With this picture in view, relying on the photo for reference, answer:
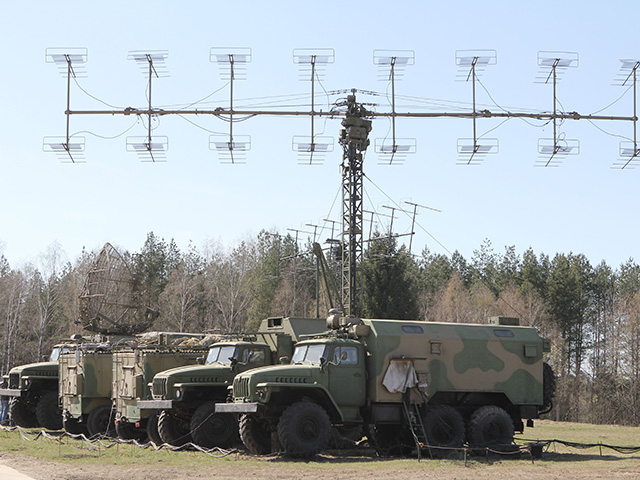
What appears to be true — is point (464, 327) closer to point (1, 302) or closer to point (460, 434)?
point (460, 434)

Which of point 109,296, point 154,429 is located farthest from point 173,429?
point 109,296

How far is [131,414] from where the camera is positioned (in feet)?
74.6

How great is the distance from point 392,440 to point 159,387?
5476 mm

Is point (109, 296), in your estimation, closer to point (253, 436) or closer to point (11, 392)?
point (11, 392)

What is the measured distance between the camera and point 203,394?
20.7m

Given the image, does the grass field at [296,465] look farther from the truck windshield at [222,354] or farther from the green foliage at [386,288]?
the green foliage at [386,288]

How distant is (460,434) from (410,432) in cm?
107

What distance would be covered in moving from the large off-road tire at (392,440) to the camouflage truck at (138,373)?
5.73m

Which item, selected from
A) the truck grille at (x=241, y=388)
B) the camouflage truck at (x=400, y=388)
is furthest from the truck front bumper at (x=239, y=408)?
the truck grille at (x=241, y=388)

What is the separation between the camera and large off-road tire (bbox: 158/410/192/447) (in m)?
20.6

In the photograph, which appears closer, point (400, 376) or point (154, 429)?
point (400, 376)

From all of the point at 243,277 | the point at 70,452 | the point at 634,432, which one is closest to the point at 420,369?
the point at 70,452

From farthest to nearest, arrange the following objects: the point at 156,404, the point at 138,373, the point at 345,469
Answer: the point at 138,373 → the point at 156,404 → the point at 345,469

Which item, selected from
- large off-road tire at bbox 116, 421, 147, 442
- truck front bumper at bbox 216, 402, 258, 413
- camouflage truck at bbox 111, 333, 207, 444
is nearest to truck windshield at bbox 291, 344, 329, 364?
truck front bumper at bbox 216, 402, 258, 413
